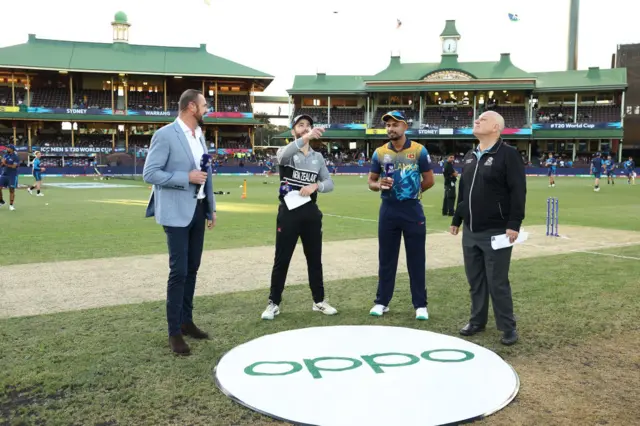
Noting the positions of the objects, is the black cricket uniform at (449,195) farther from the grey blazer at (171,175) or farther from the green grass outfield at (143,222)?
the grey blazer at (171,175)

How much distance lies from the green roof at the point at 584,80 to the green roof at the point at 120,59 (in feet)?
102

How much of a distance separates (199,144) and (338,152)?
2413 inches

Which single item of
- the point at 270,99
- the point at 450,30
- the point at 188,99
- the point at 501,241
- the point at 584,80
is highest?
the point at 450,30

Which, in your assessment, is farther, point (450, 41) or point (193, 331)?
point (450, 41)

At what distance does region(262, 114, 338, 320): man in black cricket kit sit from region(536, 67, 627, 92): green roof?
62.4 metres

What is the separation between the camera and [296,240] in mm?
5727

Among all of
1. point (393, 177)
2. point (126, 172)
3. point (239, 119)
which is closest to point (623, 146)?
point (239, 119)

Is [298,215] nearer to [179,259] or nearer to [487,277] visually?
[179,259]

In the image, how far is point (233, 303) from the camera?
6195mm

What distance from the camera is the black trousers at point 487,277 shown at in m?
4.97

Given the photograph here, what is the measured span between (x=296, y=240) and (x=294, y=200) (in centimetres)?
42

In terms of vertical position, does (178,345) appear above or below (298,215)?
below

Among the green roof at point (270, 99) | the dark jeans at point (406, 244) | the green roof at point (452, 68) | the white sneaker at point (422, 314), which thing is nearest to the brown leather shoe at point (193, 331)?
the dark jeans at point (406, 244)

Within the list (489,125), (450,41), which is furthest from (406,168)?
(450,41)
